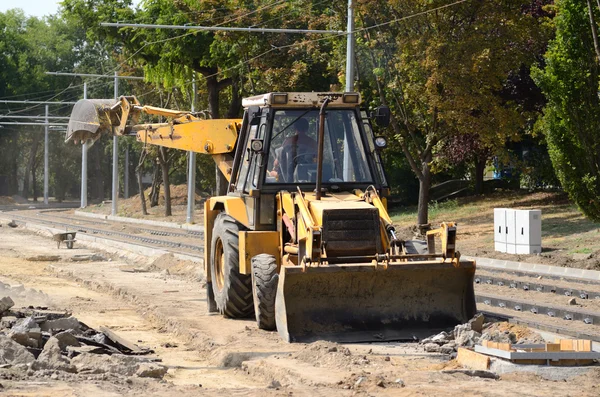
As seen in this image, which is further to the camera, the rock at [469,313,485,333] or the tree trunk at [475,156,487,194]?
the tree trunk at [475,156,487,194]

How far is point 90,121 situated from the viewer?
18359 mm

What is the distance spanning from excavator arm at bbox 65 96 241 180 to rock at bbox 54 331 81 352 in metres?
5.09

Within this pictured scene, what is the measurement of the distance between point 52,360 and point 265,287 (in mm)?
3533

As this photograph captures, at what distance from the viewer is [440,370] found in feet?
34.9

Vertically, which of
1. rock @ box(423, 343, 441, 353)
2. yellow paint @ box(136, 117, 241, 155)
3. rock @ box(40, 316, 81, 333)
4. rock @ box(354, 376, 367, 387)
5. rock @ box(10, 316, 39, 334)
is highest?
yellow paint @ box(136, 117, 241, 155)

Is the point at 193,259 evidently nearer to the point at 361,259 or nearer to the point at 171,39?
the point at 361,259

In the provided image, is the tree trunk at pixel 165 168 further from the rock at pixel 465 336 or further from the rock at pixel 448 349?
the rock at pixel 448 349

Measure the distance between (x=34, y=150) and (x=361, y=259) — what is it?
268 feet

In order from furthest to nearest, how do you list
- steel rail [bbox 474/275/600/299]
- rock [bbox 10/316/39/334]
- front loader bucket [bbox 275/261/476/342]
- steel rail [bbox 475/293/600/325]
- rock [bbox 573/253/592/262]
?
rock [bbox 573/253/592/262], steel rail [bbox 474/275/600/299], steel rail [bbox 475/293/600/325], front loader bucket [bbox 275/261/476/342], rock [bbox 10/316/39/334]

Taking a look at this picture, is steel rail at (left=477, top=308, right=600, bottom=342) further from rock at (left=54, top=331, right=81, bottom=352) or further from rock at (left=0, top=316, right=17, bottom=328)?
rock at (left=0, top=316, right=17, bottom=328)

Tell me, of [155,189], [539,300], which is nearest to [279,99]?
[539,300]

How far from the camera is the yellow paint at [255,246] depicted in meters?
13.8

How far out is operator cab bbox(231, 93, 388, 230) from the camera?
1397 centimetres

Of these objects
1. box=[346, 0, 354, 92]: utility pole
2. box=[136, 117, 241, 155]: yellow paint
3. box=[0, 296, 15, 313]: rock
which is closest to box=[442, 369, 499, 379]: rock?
box=[0, 296, 15, 313]: rock
